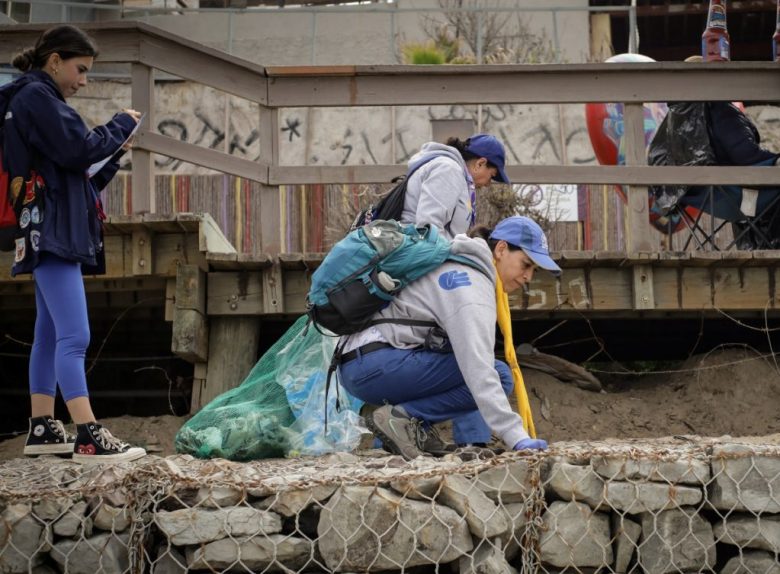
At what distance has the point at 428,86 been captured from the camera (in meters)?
7.09

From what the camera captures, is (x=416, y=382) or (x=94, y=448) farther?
(x=416, y=382)

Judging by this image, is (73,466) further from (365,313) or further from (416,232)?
(416,232)

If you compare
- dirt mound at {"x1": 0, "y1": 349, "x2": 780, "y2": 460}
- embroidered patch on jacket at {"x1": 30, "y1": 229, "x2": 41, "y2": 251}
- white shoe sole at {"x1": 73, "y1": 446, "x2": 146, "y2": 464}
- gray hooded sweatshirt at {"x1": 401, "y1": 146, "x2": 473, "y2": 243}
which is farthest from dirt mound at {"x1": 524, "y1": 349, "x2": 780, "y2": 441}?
embroidered patch on jacket at {"x1": 30, "y1": 229, "x2": 41, "y2": 251}

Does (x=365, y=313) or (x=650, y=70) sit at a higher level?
(x=650, y=70)

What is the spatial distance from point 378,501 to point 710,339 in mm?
4442

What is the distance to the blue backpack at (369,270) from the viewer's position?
15.3 ft

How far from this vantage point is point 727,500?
4320 millimetres

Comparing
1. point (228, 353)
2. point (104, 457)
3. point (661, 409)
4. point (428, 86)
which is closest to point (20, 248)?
point (104, 457)

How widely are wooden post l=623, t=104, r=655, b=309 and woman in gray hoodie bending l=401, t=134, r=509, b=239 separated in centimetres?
150

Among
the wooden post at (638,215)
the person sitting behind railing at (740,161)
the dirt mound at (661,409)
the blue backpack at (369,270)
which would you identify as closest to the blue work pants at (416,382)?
the blue backpack at (369,270)

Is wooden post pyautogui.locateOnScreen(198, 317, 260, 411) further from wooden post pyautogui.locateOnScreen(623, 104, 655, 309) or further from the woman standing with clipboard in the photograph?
wooden post pyautogui.locateOnScreen(623, 104, 655, 309)

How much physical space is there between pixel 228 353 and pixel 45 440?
206 centimetres

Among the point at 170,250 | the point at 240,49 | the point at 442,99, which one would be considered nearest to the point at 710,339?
the point at 442,99

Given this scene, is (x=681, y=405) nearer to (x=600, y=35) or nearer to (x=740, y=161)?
(x=740, y=161)
